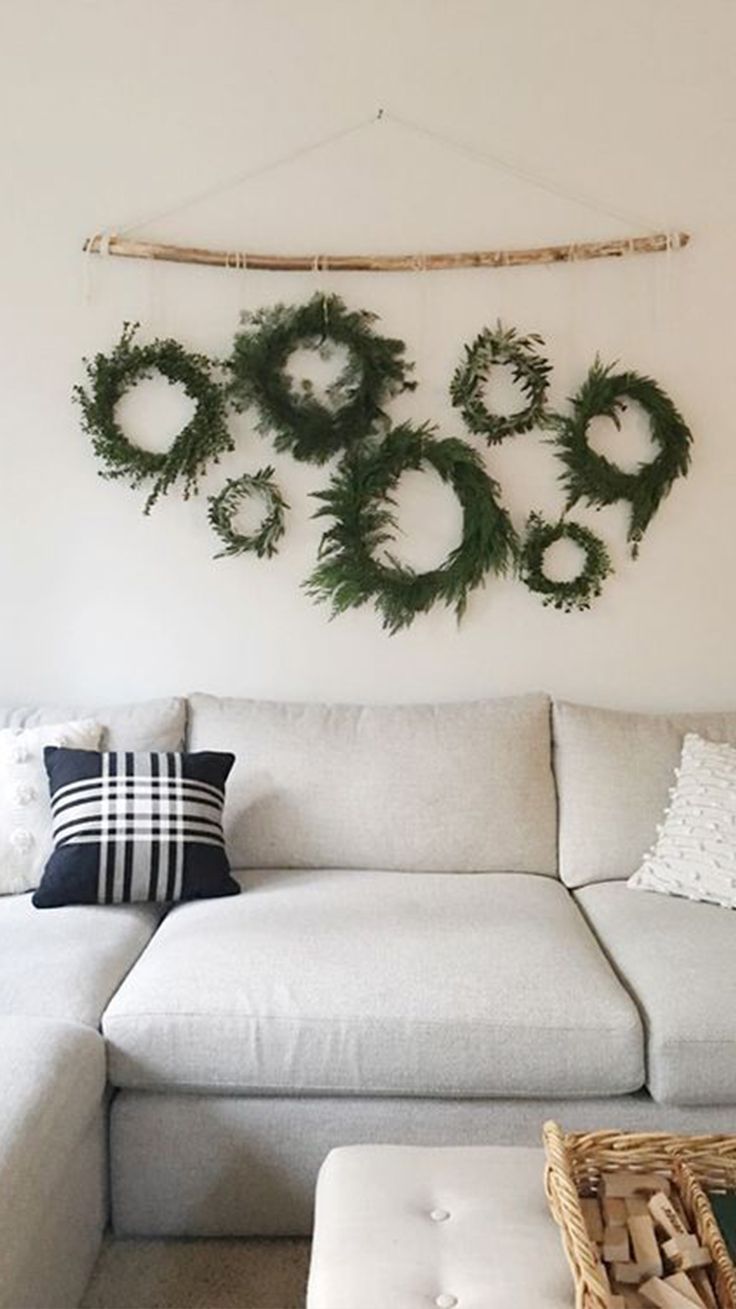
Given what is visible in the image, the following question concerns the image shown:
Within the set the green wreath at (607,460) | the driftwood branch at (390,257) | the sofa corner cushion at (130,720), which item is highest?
the driftwood branch at (390,257)

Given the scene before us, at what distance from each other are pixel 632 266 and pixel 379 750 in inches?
53.8

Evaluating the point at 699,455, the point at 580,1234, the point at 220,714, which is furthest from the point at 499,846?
the point at 580,1234

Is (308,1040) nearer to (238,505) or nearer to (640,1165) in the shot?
(640,1165)

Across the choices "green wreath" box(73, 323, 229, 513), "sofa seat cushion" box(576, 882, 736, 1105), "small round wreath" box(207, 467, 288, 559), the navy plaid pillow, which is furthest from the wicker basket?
"green wreath" box(73, 323, 229, 513)

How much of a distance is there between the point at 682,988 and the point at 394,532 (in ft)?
4.56

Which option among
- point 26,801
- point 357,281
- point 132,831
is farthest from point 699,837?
point 357,281

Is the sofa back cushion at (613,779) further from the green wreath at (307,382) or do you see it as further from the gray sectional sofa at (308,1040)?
the green wreath at (307,382)

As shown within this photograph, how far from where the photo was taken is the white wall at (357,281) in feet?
9.27

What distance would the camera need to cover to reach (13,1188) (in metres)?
1.45

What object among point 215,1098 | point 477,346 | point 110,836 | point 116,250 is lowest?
point 215,1098

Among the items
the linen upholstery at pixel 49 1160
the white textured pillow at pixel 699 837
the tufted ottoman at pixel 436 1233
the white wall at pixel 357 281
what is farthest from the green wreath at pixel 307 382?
the tufted ottoman at pixel 436 1233

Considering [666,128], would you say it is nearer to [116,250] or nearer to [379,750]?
[116,250]

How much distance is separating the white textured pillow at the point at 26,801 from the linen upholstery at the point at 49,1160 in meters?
0.65

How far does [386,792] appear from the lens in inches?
103
